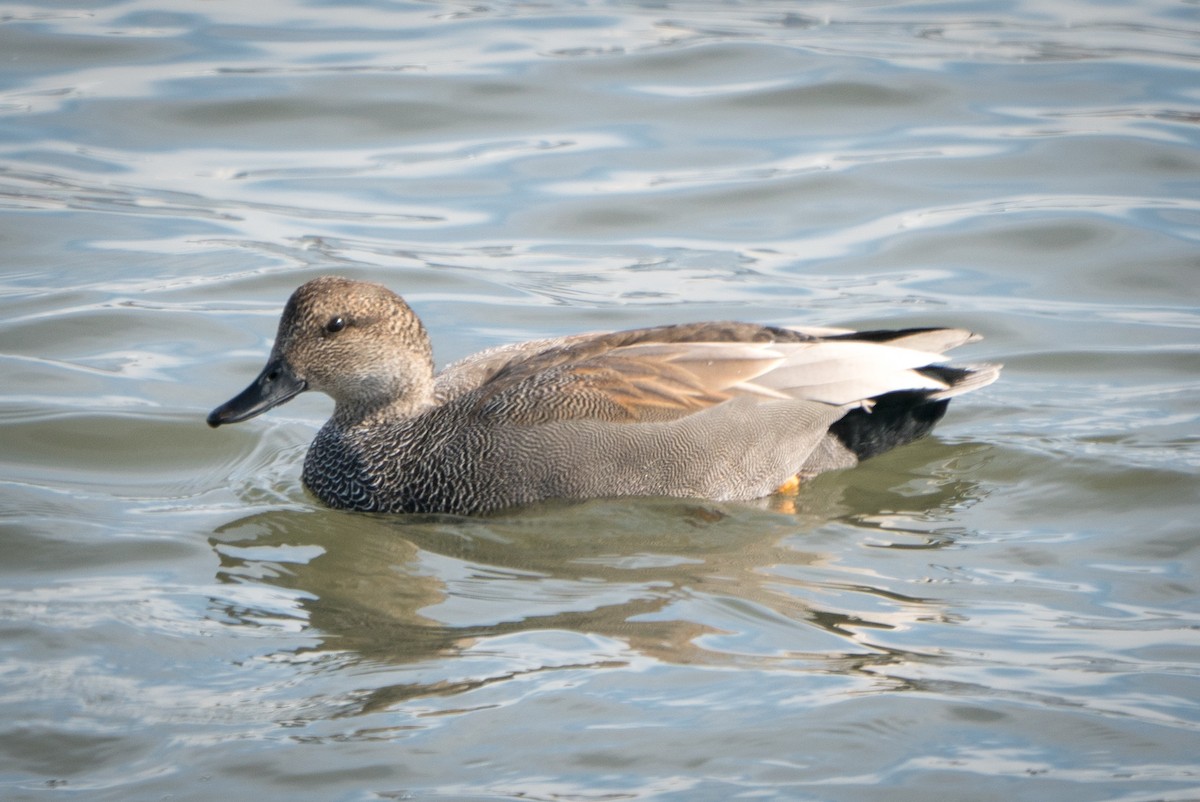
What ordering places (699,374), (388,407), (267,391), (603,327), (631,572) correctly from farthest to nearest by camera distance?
(603,327) < (388,407) < (267,391) < (699,374) < (631,572)

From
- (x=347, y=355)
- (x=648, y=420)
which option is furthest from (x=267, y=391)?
(x=648, y=420)

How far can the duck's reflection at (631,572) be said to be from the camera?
5.60 meters

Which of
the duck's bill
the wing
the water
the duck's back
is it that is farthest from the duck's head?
the water

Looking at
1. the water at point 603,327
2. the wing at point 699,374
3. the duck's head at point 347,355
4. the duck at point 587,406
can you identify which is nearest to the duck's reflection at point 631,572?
the water at point 603,327

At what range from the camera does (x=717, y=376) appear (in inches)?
278

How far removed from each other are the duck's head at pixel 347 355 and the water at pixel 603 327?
1.64 feet

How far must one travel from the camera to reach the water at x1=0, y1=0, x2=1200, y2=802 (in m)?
4.97

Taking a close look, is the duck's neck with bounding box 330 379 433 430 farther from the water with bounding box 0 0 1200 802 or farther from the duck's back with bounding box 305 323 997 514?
the water with bounding box 0 0 1200 802

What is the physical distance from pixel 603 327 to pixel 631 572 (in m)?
3.32

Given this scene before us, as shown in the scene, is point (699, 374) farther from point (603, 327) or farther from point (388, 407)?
point (603, 327)

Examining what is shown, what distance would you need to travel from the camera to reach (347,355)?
7.24 metres

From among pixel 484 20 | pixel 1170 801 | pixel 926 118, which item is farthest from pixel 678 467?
pixel 484 20

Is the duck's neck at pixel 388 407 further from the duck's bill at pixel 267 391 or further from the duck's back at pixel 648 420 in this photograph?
the duck's bill at pixel 267 391

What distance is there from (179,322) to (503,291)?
194cm
